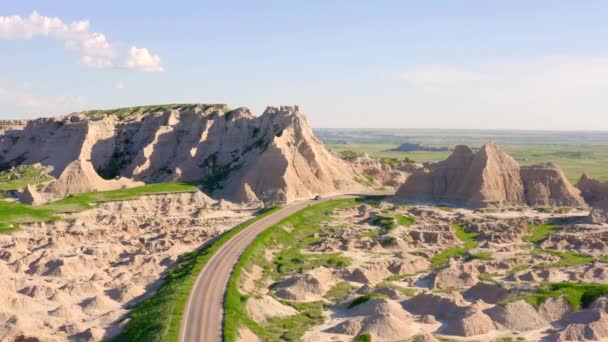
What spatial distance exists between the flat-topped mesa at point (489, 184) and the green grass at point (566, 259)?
29166 millimetres

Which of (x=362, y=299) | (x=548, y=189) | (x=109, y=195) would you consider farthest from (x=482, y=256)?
(x=109, y=195)

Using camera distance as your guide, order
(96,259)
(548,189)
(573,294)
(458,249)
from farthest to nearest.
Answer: (548,189) < (458,249) < (96,259) < (573,294)

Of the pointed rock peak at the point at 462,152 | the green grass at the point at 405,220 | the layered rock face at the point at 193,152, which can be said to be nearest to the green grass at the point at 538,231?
the green grass at the point at 405,220

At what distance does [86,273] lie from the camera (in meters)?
64.6

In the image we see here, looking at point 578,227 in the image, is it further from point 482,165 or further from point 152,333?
point 152,333

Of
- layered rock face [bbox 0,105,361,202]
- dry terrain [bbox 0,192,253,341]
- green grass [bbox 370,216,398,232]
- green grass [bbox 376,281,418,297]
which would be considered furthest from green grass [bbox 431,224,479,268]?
A: layered rock face [bbox 0,105,361,202]

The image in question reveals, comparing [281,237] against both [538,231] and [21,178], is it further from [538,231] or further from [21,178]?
[21,178]

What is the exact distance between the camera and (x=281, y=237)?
8100 cm

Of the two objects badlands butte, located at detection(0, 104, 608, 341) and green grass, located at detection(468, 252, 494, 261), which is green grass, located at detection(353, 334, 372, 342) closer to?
badlands butte, located at detection(0, 104, 608, 341)

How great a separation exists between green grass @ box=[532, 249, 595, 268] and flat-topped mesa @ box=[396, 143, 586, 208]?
29.2 meters

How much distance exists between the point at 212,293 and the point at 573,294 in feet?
105

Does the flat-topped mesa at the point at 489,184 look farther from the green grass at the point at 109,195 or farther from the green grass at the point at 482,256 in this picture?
the green grass at the point at 109,195

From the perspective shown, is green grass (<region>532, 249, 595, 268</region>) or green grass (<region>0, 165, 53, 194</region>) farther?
green grass (<region>0, 165, 53, 194</region>)

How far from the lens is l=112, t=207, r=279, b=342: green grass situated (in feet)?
139
